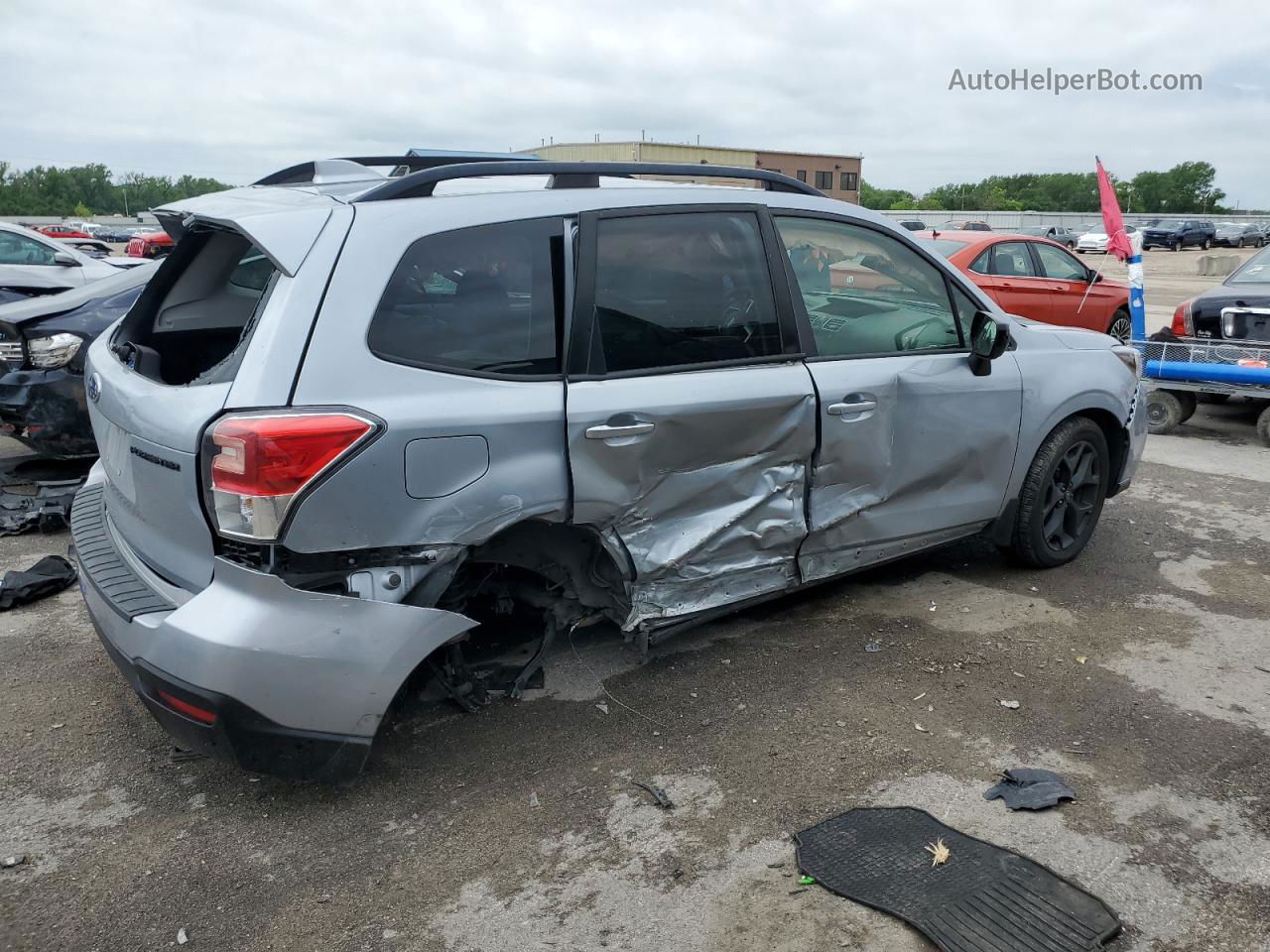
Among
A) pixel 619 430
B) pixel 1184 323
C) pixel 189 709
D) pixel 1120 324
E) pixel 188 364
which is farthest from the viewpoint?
pixel 1120 324

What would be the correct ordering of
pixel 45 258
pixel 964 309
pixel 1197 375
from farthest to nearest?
pixel 45 258
pixel 1197 375
pixel 964 309

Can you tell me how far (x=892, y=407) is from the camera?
3.96 m

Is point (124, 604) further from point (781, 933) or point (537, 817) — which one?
point (781, 933)

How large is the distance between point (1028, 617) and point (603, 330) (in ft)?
8.22

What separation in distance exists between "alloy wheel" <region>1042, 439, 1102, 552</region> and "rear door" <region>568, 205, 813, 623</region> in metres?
1.75

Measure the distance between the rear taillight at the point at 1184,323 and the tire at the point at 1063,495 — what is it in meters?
4.62

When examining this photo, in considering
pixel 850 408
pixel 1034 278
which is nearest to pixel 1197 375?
pixel 1034 278

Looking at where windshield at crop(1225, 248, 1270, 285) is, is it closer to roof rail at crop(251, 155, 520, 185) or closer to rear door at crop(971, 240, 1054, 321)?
rear door at crop(971, 240, 1054, 321)

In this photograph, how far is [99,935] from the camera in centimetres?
253

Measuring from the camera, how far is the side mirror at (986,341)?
4.19 m

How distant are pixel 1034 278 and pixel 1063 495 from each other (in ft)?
25.5

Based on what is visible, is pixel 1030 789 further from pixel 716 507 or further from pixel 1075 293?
pixel 1075 293

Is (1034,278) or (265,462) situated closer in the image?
(265,462)

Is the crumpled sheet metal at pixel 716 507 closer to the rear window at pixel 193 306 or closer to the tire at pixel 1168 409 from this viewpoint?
the rear window at pixel 193 306
